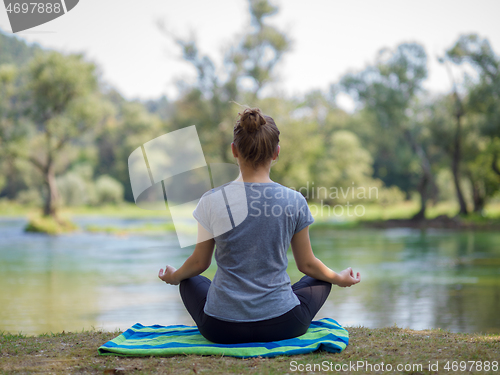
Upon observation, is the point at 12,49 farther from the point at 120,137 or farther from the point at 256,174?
the point at 256,174

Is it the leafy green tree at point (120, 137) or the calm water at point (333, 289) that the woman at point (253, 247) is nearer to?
the calm water at point (333, 289)

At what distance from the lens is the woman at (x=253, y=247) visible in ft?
6.95

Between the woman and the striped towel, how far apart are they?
0.06m

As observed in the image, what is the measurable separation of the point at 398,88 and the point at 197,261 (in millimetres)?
20437

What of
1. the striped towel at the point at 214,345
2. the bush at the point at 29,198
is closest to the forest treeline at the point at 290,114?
the bush at the point at 29,198

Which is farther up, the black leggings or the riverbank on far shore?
the black leggings

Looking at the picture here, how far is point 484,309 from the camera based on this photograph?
5.02m

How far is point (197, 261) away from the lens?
2236 millimetres

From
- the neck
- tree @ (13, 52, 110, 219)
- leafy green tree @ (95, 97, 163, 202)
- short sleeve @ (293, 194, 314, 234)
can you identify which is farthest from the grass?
leafy green tree @ (95, 97, 163, 202)

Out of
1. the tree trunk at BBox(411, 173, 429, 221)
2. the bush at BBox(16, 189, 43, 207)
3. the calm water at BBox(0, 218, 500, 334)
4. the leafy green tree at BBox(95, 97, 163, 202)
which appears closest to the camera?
the calm water at BBox(0, 218, 500, 334)

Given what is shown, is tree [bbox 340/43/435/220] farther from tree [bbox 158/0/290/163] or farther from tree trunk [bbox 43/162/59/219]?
tree trunk [bbox 43/162/59/219]

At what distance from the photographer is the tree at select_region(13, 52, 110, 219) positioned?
63.5ft

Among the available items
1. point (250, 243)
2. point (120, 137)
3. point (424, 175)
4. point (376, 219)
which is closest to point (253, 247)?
point (250, 243)

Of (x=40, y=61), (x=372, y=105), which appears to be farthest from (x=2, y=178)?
(x=372, y=105)
